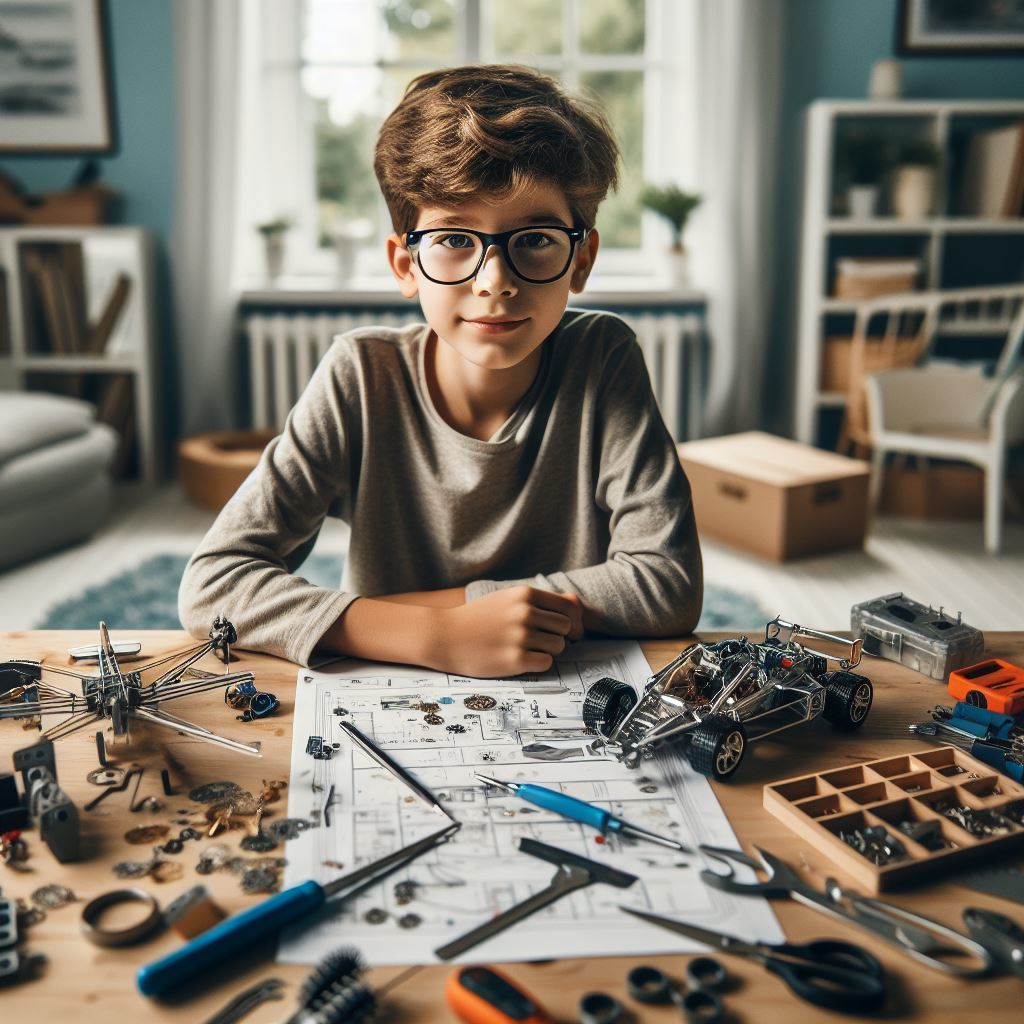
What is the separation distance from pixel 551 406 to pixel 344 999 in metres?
0.90

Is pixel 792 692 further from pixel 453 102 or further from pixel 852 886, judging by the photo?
pixel 453 102

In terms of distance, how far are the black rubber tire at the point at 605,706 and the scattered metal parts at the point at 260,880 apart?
11.7 inches

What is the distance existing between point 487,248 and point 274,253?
324 centimetres

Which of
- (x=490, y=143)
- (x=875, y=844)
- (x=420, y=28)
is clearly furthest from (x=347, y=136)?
Result: (x=875, y=844)

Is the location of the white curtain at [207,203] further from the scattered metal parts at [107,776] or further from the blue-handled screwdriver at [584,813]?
the blue-handled screwdriver at [584,813]

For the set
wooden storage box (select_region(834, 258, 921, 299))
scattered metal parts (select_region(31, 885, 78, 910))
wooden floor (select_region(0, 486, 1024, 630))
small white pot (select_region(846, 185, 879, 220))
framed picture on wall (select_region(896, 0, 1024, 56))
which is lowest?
wooden floor (select_region(0, 486, 1024, 630))

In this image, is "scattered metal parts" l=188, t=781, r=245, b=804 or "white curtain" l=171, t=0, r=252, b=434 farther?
"white curtain" l=171, t=0, r=252, b=434

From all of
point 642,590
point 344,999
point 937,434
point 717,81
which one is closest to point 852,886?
point 344,999

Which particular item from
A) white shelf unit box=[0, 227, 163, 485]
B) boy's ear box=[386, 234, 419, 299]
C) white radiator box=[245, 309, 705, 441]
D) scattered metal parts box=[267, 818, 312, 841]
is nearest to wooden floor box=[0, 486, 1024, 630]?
white shelf unit box=[0, 227, 163, 485]

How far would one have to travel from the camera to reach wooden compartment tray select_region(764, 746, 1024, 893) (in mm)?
702

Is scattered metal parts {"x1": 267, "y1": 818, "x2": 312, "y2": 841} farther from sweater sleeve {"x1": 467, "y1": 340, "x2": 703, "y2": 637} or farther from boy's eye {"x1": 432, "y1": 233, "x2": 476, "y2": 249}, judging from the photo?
boy's eye {"x1": 432, "y1": 233, "x2": 476, "y2": 249}

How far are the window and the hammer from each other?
3687 millimetres

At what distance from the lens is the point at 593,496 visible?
4.50ft

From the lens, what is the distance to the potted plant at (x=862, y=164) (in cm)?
383
